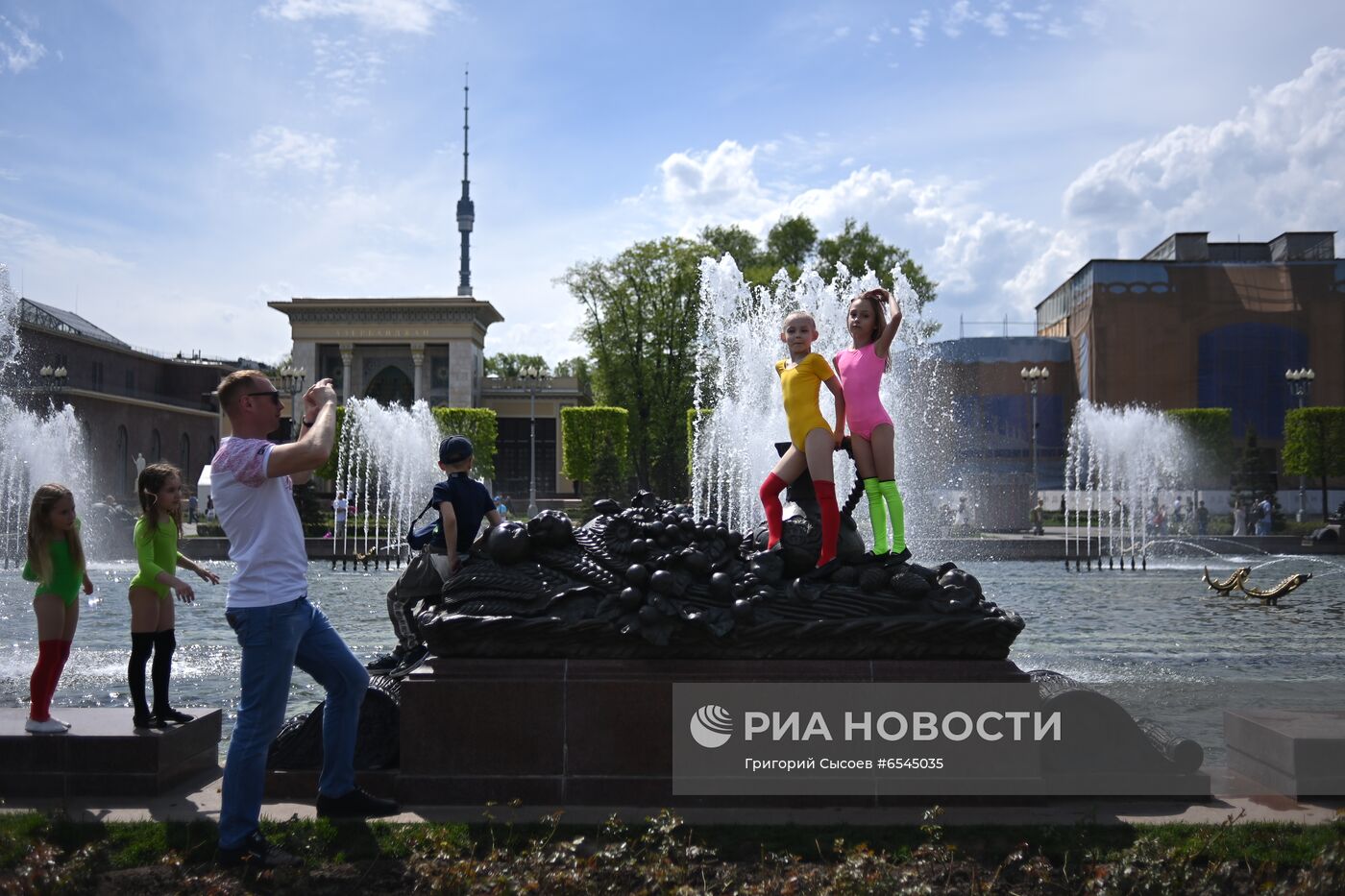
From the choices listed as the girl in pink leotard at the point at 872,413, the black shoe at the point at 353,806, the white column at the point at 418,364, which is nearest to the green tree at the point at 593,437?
the white column at the point at 418,364

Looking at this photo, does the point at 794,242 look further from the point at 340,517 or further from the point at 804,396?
the point at 804,396

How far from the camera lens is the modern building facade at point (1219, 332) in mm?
48938

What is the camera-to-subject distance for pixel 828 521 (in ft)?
17.3

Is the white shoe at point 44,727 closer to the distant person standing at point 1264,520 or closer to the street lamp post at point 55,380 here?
the distant person standing at point 1264,520

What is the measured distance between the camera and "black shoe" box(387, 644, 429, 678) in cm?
522

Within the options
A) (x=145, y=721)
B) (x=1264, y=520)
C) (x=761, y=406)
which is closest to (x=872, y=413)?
(x=145, y=721)

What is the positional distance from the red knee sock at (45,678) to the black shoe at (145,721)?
14.3 inches

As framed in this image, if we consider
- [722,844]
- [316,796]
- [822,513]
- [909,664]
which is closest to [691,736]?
[722,844]

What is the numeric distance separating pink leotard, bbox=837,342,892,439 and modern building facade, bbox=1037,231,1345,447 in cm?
4763

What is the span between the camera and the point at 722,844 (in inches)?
162

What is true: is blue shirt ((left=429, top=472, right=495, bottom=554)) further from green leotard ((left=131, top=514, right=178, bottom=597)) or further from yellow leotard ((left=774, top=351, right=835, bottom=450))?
yellow leotard ((left=774, top=351, right=835, bottom=450))

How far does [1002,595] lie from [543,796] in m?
12.7

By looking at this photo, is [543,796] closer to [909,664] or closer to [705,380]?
[909,664]

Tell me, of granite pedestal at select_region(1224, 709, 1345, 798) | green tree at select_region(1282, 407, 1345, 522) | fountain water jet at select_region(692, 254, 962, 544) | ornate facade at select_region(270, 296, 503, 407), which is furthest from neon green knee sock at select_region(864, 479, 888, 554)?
ornate facade at select_region(270, 296, 503, 407)
